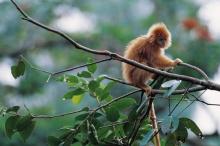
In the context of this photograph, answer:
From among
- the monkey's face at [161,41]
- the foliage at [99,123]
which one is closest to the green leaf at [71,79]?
the foliage at [99,123]

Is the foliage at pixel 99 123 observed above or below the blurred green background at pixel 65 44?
below

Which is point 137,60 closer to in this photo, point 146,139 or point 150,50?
point 150,50

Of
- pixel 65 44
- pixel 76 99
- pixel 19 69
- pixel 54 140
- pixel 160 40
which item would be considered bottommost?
pixel 54 140

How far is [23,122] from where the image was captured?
1.71 metres

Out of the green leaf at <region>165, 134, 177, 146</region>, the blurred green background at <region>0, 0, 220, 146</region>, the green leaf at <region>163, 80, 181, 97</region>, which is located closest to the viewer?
the green leaf at <region>163, 80, 181, 97</region>

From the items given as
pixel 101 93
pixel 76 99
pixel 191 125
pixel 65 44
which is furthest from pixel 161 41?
pixel 65 44

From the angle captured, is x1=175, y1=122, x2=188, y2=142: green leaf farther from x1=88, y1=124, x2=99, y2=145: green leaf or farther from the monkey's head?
the monkey's head

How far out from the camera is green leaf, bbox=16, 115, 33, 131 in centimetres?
170

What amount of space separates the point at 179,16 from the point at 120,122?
5459mm

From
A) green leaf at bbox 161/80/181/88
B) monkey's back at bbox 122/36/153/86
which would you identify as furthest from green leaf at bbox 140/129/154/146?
monkey's back at bbox 122/36/153/86

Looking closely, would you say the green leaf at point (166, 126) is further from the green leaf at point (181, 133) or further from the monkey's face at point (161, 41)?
the monkey's face at point (161, 41)

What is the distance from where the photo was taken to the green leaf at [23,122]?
67.1 inches

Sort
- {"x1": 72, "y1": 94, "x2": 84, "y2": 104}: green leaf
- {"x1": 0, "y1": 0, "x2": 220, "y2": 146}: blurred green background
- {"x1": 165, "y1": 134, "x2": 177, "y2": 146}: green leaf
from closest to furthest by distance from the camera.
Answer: {"x1": 165, "y1": 134, "x2": 177, "y2": 146}: green leaf
{"x1": 72, "y1": 94, "x2": 84, "y2": 104}: green leaf
{"x1": 0, "y1": 0, "x2": 220, "y2": 146}: blurred green background

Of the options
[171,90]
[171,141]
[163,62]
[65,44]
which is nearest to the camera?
[171,90]
